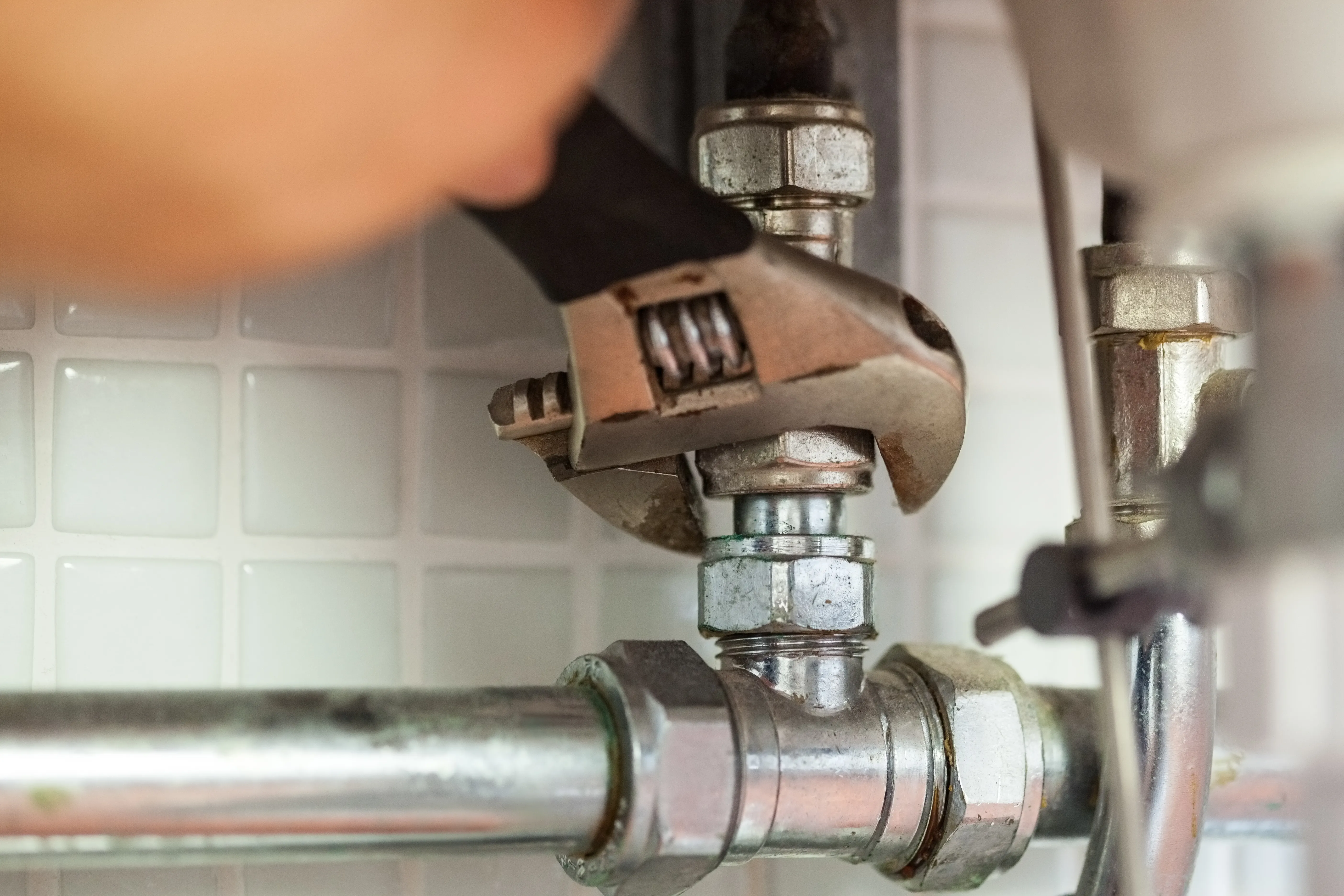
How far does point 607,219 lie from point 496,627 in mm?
184

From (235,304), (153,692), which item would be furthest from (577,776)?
(235,304)

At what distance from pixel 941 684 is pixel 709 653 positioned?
0.11 metres

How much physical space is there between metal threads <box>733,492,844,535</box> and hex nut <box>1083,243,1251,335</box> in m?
0.09

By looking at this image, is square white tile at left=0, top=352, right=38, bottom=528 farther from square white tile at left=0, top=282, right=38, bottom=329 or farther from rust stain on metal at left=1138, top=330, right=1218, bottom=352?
rust stain on metal at left=1138, top=330, right=1218, bottom=352

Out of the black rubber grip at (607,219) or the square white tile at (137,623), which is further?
the square white tile at (137,623)

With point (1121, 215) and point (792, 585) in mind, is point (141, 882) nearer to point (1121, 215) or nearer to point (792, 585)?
point (792, 585)

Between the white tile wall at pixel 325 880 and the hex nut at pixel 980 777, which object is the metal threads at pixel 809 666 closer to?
the hex nut at pixel 980 777

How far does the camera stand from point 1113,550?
0.81 feet

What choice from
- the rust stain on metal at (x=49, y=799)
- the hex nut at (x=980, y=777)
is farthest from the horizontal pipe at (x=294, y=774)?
the hex nut at (x=980, y=777)

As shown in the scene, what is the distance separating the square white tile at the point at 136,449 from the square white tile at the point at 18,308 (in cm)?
2

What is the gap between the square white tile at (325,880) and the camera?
398 mm

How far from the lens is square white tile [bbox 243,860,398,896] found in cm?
40

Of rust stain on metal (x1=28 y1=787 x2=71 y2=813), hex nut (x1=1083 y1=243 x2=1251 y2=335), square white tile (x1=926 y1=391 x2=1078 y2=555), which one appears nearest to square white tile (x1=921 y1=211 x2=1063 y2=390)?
square white tile (x1=926 y1=391 x2=1078 y2=555)

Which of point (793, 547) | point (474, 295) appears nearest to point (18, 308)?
point (474, 295)
